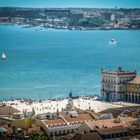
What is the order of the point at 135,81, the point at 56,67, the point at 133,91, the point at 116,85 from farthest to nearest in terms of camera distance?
the point at 56,67, the point at 116,85, the point at 135,81, the point at 133,91

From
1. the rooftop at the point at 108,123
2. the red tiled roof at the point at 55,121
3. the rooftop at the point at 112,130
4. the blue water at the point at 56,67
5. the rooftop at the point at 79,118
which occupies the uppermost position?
the rooftop at the point at 112,130

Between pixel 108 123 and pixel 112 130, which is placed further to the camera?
pixel 108 123

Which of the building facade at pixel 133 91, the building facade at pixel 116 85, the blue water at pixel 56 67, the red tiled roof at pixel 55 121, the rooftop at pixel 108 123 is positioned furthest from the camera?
the blue water at pixel 56 67

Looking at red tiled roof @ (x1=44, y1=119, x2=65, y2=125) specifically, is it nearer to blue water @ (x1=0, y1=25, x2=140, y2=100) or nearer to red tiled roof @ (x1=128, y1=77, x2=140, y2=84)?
red tiled roof @ (x1=128, y1=77, x2=140, y2=84)

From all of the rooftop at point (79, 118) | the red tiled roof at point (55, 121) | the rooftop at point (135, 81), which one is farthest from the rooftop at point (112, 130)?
the rooftop at point (135, 81)

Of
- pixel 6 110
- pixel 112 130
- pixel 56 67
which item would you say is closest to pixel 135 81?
pixel 6 110

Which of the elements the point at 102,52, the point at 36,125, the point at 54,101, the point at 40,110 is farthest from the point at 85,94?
the point at 102,52

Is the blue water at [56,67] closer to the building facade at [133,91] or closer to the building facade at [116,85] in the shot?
the building facade at [116,85]

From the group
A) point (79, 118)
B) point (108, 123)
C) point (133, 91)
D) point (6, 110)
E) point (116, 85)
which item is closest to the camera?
point (108, 123)

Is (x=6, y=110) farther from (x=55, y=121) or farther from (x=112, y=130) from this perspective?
(x=112, y=130)

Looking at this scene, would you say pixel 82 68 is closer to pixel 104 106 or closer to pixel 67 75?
pixel 67 75

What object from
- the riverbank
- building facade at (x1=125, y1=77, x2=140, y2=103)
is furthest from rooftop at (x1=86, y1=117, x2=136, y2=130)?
building facade at (x1=125, y1=77, x2=140, y2=103)
